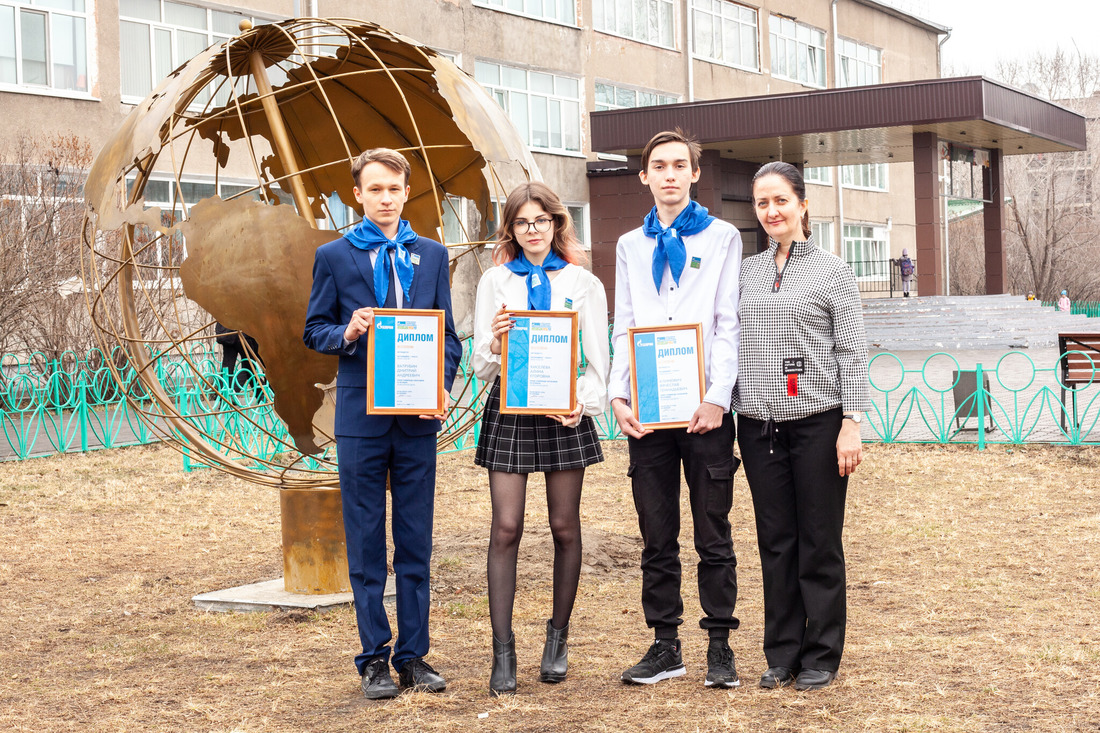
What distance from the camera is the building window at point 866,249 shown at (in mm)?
Answer: 39656

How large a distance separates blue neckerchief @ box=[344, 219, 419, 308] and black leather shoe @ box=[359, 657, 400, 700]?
1406mm

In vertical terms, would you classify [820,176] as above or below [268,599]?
above

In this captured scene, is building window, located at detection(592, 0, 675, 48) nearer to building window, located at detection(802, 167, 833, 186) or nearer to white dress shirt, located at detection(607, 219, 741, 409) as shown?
building window, located at detection(802, 167, 833, 186)

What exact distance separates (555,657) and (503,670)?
26 centimetres

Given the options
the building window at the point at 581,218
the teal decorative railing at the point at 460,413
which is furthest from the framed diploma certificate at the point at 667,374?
the building window at the point at 581,218

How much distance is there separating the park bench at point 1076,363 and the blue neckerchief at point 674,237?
306 inches

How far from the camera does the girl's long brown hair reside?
448 centimetres

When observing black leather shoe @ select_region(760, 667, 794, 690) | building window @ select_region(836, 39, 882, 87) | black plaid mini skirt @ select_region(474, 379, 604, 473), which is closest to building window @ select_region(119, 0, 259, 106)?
black plaid mini skirt @ select_region(474, 379, 604, 473)

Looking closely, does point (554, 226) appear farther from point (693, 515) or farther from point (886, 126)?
point (886, 126)

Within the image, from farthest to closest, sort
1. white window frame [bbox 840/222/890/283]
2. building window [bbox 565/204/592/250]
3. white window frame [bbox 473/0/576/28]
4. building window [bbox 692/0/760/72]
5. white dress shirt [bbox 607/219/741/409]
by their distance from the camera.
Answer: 1. white window frame [bbox 840/222/890/283]
2. building window [bbox 692/0/760/72]
3. building window [bbox 565/204/592/250]
4. white window frame [bbox 473/0/576/28]
5. white dress shirt [bbox 607/219/741/409]

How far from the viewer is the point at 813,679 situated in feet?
14.6

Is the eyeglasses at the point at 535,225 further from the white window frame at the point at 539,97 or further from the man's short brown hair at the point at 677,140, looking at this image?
the white window frame at the point at 539,97

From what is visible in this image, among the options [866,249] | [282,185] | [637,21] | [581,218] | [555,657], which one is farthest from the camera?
[866,249]

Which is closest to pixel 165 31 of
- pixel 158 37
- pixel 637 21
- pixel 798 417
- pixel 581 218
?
pixel 158 37
